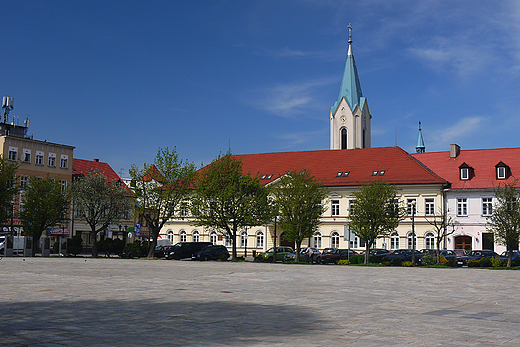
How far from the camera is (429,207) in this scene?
59.1 meters

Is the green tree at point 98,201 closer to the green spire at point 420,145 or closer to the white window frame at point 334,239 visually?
the white window frame at point 334,239

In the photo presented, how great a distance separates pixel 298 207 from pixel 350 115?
179 feet

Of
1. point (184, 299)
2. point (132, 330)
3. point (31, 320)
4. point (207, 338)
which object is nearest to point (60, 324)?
point (31, 320)

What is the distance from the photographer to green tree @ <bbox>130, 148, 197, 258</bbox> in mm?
45812

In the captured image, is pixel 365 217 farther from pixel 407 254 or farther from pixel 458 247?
pixel 458 247

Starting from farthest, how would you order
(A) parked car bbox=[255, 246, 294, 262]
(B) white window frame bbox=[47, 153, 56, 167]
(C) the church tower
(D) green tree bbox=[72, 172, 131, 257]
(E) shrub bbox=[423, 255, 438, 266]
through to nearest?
(C) the church tower, (B) white window frame bbox=[47, 153, 56, 167], (D) green tree bbox=[72, 172, 131, 257], (A) parked car bbox=[255, 246, 294, 262], (E) shrub bbox=[423, 255, 438, 266]

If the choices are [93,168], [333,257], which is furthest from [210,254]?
[93,168]

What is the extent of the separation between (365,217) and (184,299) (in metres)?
31.2

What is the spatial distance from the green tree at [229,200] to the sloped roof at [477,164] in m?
24.7

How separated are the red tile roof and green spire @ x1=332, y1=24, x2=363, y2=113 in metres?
41.5

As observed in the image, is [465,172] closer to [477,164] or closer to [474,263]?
[477,164]

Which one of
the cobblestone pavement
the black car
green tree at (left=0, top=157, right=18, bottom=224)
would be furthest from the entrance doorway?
green tree at (left=0, top=157, right=18, bottom=224)

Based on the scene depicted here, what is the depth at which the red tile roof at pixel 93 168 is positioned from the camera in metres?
75.9

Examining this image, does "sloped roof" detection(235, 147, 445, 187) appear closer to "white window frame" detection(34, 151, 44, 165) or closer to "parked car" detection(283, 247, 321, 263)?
"parked car" detection(283, 247, 321, 263)
